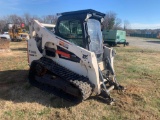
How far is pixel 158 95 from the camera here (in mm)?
5793

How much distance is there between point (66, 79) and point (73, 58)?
0.67 m

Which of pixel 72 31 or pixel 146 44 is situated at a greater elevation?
pixel 72 31

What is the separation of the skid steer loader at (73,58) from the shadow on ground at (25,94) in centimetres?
20

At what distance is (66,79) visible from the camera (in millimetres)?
5031

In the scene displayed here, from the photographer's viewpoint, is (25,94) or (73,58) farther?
(25,94)

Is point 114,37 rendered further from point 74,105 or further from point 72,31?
point 74,105

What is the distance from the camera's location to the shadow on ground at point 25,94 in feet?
16.9

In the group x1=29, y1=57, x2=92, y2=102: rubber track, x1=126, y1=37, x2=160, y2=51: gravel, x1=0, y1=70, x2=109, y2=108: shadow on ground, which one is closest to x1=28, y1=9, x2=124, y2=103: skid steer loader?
x1=29, y1=57, x2=92, y2=102: rubber track

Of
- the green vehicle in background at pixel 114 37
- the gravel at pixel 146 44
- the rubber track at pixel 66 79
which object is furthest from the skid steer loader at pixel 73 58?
the gravel at pixel 146 44

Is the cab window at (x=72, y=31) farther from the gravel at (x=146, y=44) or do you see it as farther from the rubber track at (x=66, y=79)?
the gravel at (x=146, y=44)

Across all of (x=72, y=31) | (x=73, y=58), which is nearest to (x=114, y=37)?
(x=72, y=31)

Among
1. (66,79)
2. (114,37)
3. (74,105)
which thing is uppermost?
(114,37)

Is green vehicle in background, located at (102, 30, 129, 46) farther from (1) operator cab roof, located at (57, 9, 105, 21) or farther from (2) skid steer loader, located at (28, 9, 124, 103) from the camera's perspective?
(1) operator cab roof, located at (57, 9, 105, 21)

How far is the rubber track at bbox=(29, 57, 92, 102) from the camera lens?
15.7 ft
